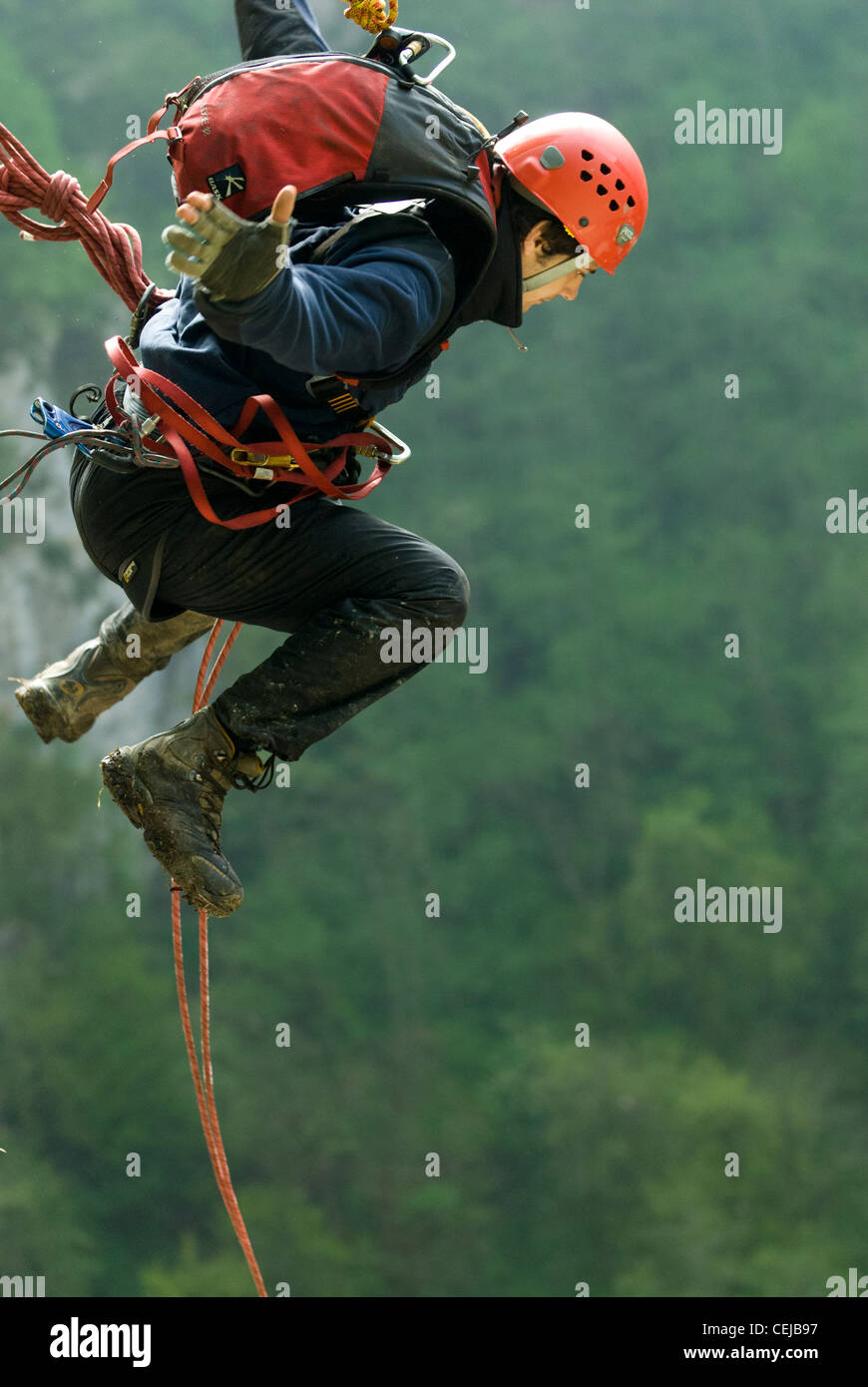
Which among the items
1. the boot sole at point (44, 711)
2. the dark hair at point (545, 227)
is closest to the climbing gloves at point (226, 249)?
the dark hair at point (545, 227)

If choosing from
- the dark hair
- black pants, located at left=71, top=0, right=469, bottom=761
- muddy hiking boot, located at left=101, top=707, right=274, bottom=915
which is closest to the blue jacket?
black pants, located at left=71, top=0, right=469, bottom=761

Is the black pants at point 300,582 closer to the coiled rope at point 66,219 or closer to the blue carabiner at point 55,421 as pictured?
the blue carabiner at point 55,421

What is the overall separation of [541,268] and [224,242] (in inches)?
35.0

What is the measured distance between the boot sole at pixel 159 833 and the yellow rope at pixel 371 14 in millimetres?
1172

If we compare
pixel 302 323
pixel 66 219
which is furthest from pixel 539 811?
pixel 302 323

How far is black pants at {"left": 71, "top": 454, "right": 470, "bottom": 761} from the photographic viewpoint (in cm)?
291

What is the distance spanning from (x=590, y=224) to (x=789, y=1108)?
11.9 m

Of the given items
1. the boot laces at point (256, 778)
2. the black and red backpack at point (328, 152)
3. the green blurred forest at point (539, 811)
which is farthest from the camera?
the green blurred forest at point (539, 811)

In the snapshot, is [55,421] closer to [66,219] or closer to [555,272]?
[66,219]

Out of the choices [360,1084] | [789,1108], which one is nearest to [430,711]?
[360,1084]

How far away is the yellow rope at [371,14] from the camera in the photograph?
9.08ft

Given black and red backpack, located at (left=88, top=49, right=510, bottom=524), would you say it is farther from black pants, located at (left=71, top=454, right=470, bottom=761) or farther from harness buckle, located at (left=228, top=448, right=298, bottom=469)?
black pants, located at (left=71, top=454, right=470, bottom=761)

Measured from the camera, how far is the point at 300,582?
295 cm

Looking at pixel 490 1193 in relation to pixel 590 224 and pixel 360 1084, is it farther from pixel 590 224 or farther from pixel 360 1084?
pixel 590 224
